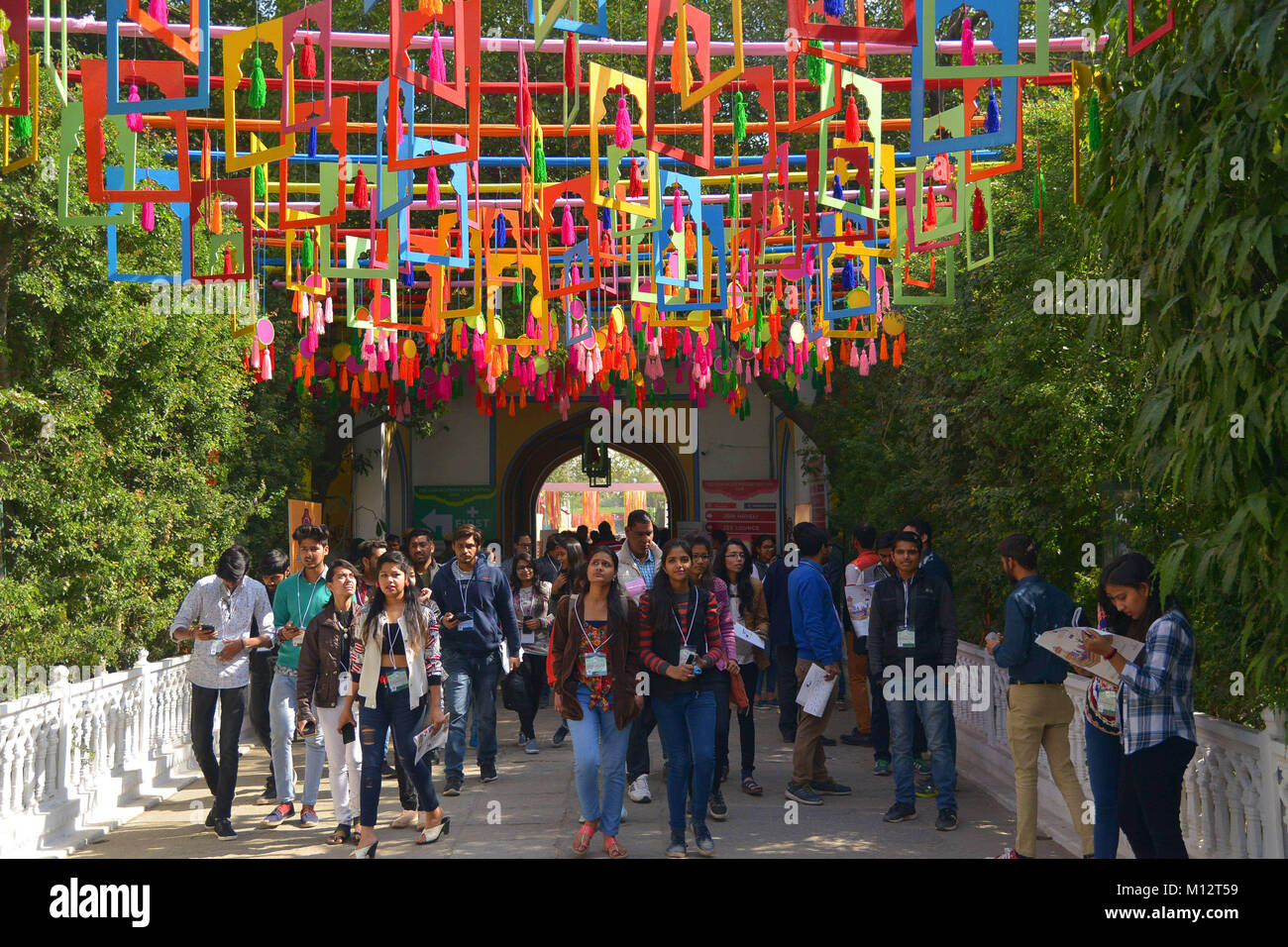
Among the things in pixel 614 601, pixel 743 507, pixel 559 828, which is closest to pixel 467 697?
pixel 559 828

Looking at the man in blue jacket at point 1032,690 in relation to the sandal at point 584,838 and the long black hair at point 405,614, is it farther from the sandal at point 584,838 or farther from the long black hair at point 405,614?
the long black hair at point 405,614

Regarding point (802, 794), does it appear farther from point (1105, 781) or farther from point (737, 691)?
point (1105, 781)

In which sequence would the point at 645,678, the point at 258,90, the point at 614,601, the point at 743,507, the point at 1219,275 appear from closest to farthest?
the point at 1219,275 → the point at 258,90 → the point at 614,601 → the point at 645,678 → the point at 743,507

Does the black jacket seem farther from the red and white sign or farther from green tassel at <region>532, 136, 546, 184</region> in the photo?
the red and white sign

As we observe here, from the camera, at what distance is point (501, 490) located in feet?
75.9

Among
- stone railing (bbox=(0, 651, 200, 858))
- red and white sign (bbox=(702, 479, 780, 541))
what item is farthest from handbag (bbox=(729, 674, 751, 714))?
red and white sign (bbox=(702, 479, 780, 541))

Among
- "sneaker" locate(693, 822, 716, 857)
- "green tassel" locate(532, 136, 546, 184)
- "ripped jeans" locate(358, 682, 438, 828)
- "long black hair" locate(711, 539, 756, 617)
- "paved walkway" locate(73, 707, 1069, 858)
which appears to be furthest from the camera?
"long black hair" locate(711, 539, 756, 617)

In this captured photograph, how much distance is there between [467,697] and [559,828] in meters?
1.38

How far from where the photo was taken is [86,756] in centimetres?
699

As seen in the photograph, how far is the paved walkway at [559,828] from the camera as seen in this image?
617cm

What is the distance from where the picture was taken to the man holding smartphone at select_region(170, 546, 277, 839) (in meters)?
6.65

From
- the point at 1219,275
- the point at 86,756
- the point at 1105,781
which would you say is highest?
the point at 1219,275

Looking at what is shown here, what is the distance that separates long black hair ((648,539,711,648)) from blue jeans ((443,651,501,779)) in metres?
1.84
